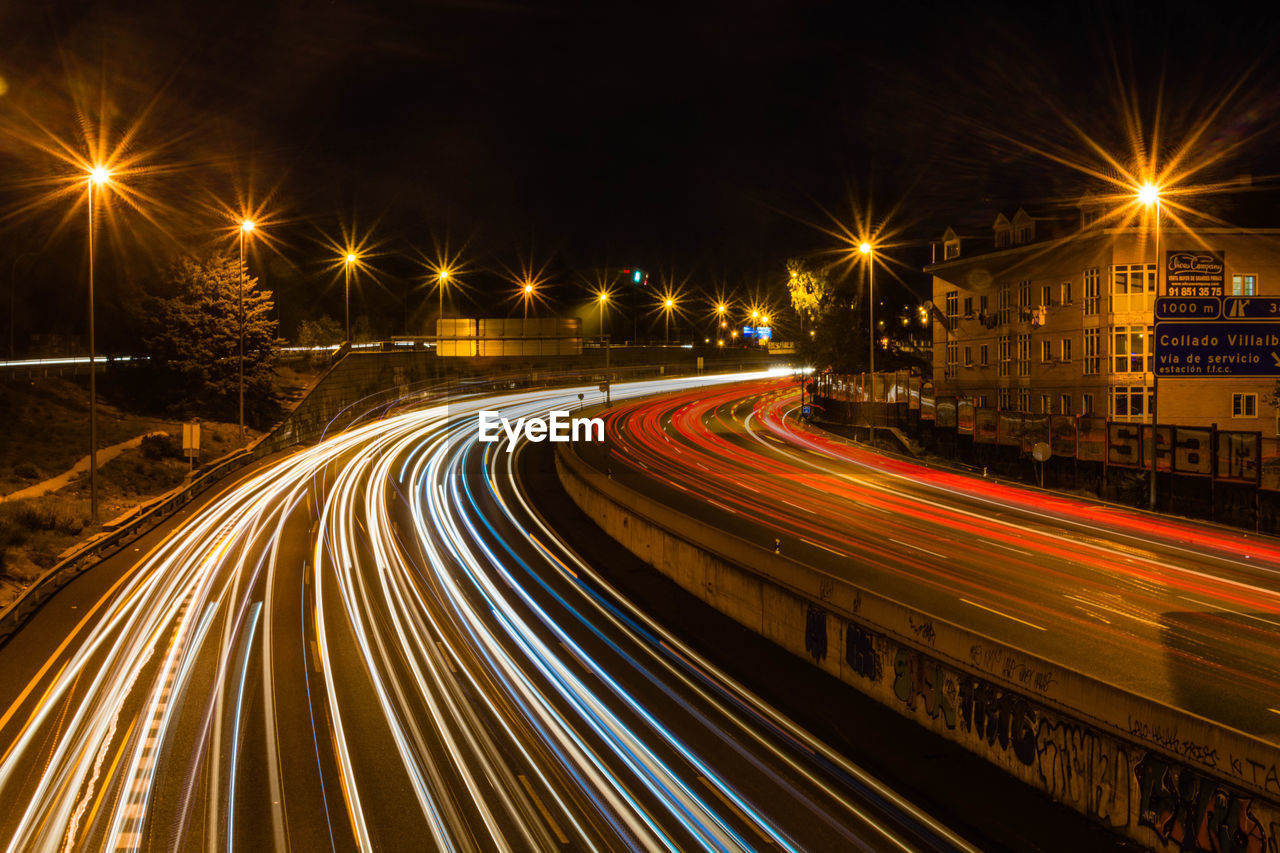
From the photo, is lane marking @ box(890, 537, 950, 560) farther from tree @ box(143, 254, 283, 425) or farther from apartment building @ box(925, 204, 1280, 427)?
tree @ box(143, 254, 283, 425)

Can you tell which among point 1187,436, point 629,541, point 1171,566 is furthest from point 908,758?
point 1187,436

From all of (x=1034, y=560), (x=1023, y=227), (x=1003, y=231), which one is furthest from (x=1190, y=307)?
(x=1003, y=231)

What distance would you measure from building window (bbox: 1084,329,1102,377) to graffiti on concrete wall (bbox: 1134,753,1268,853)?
37313 millimetres

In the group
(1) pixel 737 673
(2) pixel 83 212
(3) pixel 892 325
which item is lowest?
(1) pixel 737 673

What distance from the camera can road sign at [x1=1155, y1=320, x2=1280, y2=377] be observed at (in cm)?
2306

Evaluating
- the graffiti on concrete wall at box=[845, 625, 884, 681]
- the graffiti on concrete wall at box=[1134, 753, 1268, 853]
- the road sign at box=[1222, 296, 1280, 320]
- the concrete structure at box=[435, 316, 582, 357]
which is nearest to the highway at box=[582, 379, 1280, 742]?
the graffiti on concrete wall at box=[845, 625, 884, 681]

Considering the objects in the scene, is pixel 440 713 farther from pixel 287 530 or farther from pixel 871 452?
pixel 871 452

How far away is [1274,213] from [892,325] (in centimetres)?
4613

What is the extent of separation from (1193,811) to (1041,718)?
206 cm

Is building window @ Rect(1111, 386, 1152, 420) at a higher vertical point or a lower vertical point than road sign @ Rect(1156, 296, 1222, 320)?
lower

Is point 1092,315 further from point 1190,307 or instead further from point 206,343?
point 206,343

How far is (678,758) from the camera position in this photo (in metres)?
12.0

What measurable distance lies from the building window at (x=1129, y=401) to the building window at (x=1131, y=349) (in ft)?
2.72

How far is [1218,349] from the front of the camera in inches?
929
